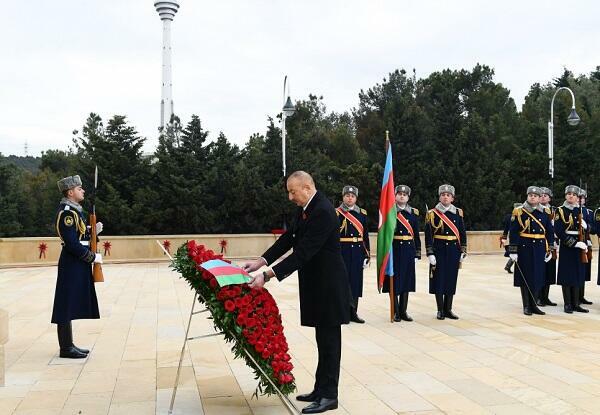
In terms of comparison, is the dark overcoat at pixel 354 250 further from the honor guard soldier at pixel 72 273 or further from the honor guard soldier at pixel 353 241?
the honor guard soldier at pixel 72 273

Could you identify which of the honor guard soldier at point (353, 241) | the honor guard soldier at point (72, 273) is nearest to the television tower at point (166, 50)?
the honor guard soldier at point (353, 241)

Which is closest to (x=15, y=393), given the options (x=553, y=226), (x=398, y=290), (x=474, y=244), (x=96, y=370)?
(x=96, y=370)

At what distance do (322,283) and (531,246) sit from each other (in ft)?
18.0

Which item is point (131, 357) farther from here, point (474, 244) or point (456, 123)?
point (456, 123)

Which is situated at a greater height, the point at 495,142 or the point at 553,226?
the point at 495,142

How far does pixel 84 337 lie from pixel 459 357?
4613 millimetres

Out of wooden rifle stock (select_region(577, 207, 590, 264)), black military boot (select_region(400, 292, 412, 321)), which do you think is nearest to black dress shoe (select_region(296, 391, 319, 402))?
black military boot (select_region(400, 292, 412, 321))

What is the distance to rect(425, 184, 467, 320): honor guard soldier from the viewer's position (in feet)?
28.1

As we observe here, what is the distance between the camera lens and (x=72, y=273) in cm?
634

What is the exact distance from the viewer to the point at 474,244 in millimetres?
21984

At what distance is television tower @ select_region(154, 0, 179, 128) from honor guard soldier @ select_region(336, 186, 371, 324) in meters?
63.1

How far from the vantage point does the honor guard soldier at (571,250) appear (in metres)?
9.21

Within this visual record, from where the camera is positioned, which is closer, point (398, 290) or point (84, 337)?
point (84, 337)

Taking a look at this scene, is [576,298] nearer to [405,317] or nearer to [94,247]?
[405,317]
